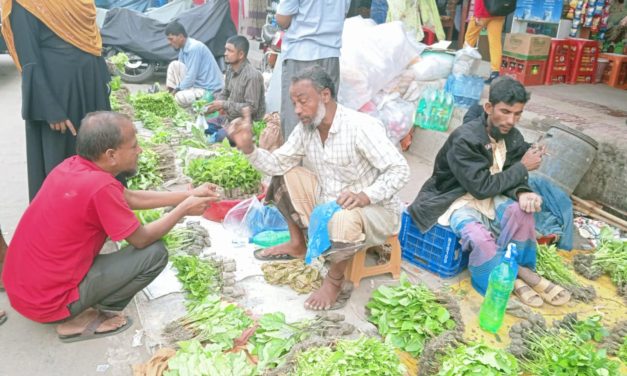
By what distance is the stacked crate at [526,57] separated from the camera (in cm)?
658

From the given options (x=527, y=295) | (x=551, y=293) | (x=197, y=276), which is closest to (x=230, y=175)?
(x=197, y=276)

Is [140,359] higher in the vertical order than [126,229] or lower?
lower

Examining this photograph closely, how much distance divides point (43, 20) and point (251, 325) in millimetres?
2432

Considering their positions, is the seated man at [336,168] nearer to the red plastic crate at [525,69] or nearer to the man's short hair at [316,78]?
the man's short hair at [316,78]

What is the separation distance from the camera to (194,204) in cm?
287

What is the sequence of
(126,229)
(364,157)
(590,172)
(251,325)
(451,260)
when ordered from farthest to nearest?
(590,172) → (451,260) → (364,157) → (251,325) → (126,229)

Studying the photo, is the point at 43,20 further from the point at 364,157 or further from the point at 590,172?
the point at 590,172

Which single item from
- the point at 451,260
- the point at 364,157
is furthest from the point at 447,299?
the point at 364,157

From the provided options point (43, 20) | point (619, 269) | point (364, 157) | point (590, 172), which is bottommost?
point (619, 269)

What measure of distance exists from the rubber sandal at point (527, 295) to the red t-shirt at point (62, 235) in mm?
2398

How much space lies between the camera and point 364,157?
3.25 metres

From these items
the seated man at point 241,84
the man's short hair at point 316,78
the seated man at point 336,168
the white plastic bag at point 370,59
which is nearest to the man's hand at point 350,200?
the seated man at point 336,168

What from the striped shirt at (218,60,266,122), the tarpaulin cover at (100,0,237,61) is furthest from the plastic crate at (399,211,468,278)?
the tarpaulin cover at (100,0,237,61)

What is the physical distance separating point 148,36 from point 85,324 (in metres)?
8.94
